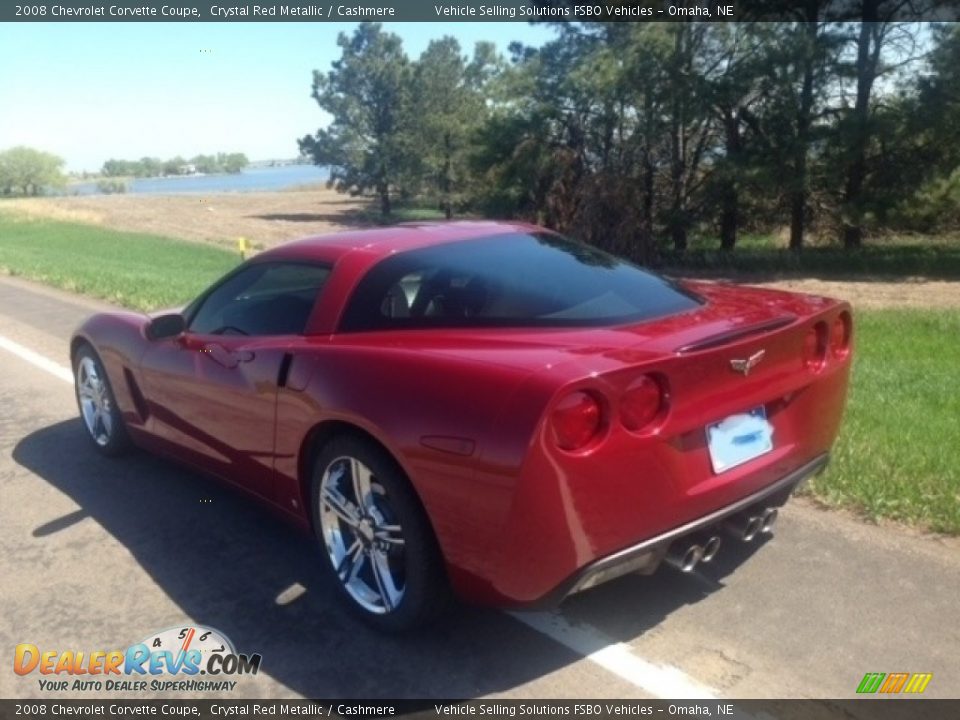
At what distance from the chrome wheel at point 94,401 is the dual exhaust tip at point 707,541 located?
144 inches

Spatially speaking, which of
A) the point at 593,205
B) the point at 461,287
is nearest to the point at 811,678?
the point at 461,287

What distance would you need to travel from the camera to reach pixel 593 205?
27.1m

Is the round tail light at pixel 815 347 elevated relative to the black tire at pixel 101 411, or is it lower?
elevated

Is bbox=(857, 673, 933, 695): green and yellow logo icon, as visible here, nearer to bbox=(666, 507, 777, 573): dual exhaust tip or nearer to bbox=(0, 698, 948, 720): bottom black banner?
bbox=(0, 698, 948, 720): bottom black banner

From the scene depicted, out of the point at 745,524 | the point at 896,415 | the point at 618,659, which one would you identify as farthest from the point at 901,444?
the point at 618,659

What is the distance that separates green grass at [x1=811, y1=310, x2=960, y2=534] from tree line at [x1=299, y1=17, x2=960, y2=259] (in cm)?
1747

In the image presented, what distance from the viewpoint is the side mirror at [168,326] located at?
4.55m

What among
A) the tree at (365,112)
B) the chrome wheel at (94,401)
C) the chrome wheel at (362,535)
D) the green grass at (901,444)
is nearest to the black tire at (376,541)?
the chrome wheel at (362,535)

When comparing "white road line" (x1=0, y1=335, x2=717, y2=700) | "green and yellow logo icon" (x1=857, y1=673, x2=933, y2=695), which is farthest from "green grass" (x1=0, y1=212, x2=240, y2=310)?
"green and yellow logo icon" (x1=857, y1=673, x2=933, y2=695)

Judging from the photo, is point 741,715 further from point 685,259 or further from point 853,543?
point 685,259

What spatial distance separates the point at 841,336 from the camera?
3.73 m

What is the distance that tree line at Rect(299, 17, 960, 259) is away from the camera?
79.6 ft

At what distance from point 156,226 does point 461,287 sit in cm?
4451

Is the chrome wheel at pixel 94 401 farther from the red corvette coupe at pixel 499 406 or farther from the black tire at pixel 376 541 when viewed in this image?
the black tire at pixel 376 541
